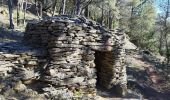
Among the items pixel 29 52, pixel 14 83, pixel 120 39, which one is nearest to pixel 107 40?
pixel 120 39

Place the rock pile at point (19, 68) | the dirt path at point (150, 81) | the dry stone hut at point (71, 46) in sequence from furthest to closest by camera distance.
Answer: the dirt path at point (150, 81) < the dry stone hut at point (71, 46) < the rock pile at point (19, 68)

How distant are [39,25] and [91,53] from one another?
6.48 feet

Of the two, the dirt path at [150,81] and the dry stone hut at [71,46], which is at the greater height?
the dry stone hut at [71,46]

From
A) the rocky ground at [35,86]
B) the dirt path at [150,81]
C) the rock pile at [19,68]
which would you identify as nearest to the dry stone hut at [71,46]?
the rock pile at [19,68]

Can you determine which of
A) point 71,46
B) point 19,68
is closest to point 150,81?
point 71,46

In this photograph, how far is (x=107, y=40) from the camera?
12.2 metres

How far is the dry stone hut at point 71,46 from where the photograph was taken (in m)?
10.3

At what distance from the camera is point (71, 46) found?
10.7 m

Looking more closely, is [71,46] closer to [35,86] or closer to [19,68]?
[35,86]

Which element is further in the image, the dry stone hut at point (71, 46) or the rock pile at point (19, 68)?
the dry stone hut at point (71, 46)

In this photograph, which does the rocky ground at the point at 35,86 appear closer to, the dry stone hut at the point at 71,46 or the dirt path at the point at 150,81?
the dirt path at the point at 150,81

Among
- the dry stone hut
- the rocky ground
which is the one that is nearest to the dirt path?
the rocky ground

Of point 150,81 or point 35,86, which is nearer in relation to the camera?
point 35,86

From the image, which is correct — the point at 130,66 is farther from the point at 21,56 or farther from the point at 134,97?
the point at 21,56
